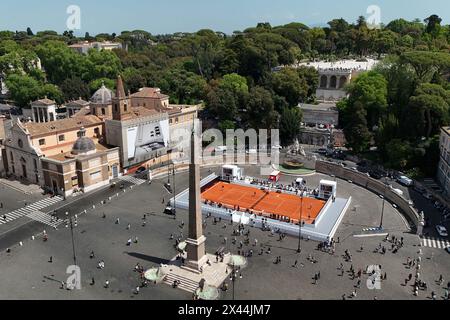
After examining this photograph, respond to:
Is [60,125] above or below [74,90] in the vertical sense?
below

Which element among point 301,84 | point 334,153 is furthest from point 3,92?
point 334,153

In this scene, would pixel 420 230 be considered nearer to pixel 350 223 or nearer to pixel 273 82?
pixel 350 223

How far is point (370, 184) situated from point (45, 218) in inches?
1401

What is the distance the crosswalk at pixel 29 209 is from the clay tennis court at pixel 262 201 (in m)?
16.1

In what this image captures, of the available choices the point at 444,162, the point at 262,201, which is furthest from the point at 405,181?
the point at 262,201

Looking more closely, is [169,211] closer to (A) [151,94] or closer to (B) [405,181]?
(B) [405,181]

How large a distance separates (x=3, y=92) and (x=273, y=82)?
235ft

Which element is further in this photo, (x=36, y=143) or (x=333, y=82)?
(x=333, y=82)

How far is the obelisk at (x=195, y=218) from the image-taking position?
28408mm

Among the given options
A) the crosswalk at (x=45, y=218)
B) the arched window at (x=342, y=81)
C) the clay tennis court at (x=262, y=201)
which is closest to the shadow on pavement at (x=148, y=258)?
the crosswalk at (x=45, y=218)

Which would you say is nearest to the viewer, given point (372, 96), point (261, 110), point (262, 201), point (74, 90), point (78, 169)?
point (262, 201)

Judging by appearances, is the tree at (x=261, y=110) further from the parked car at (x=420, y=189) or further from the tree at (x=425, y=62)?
the parked car at (x=420, y=189)

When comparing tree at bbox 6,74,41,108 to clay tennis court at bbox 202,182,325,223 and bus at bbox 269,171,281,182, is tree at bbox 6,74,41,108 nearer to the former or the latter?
clay tennis court at bbox 202,182,325,223

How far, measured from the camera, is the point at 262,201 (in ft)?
148
